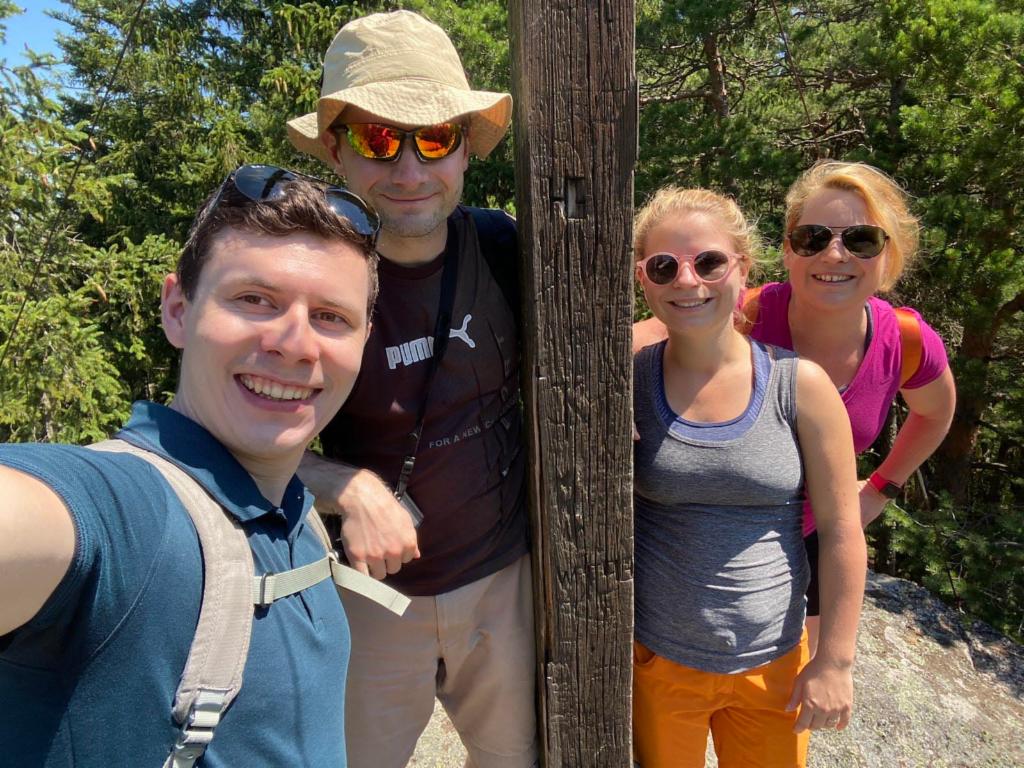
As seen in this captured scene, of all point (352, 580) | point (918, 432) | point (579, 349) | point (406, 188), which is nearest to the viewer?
point (352, 580)

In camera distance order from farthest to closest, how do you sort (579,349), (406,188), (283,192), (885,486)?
(885,486), (406,188), (579,349), (283,192)

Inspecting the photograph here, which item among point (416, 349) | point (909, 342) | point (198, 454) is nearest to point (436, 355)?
point (416, 349)

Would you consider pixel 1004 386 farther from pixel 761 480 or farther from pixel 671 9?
pixel 761 480

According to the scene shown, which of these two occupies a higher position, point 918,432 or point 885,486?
point 918,432

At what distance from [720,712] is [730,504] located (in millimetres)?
604

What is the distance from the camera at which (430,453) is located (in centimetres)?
170

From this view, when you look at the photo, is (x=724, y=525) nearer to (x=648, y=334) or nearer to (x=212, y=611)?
(x=648, y=334)

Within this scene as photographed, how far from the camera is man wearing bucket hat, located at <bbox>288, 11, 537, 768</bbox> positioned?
5.29 ft

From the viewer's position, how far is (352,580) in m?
1.26

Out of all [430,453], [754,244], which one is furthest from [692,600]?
[754,244]

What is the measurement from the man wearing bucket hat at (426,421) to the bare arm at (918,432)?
1.32m

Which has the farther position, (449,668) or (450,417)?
(449,668)

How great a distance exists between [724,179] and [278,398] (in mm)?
6853

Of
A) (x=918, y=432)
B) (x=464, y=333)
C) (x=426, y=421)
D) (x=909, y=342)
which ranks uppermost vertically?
(x=464, y=333)
